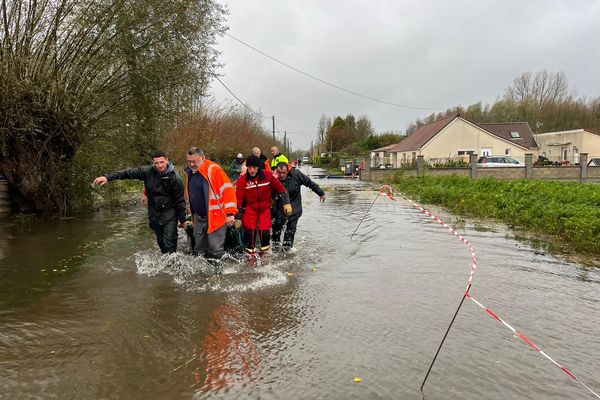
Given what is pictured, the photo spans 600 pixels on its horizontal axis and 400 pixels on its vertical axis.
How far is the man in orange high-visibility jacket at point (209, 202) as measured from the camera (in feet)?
21.1

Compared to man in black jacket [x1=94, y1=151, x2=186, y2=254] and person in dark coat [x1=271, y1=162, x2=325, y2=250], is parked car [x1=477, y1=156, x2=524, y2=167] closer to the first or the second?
person in dark coat [x1=271, y1=162, x2=325, y2=250]

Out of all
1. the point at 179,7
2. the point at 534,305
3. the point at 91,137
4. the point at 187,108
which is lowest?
the point at 534,305

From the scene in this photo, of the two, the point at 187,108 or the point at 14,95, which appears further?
the point at 187,108

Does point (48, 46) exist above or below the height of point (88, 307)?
above

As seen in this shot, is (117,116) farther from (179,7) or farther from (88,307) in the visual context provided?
(88,307)

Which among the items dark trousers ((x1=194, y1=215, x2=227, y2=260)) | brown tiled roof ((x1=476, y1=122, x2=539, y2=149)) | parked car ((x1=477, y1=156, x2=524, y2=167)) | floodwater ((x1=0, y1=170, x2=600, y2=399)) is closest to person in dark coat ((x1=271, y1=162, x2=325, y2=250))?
floodwater ((x1=0, y1=170, x2=600, y2=399))

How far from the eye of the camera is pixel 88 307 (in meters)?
5.32

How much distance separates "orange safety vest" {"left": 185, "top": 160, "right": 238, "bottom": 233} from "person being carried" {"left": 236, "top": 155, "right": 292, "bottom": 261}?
679mm

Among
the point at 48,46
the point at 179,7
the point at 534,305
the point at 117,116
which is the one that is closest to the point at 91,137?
the point at 117,116

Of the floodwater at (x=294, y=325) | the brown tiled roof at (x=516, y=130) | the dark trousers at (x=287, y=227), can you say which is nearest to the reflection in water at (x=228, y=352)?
the floodwater at (x=294, y=325)

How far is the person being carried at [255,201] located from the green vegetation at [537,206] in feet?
20.6

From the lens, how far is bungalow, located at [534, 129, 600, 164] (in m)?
47.7

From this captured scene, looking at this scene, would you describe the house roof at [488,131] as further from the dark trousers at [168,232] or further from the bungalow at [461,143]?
the dark trousers at [168,232]

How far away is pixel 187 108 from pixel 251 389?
1390cm
